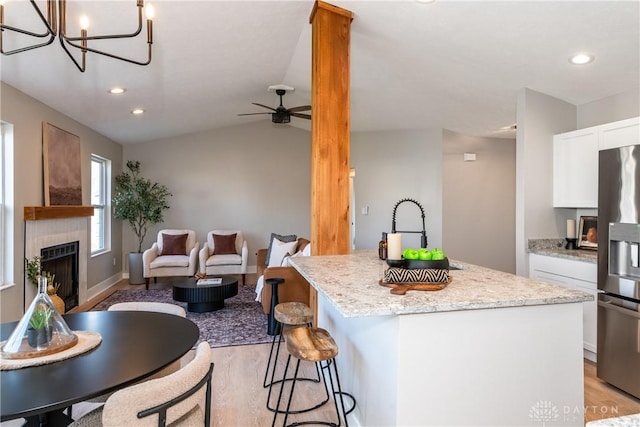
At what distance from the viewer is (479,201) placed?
20.0 feet

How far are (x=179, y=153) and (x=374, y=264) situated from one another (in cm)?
565

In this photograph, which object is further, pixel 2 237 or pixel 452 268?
pixel 2 237

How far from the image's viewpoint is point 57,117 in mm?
4309

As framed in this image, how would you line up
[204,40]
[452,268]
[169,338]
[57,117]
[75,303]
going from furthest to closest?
[75,303] < [57,117] < [204,40] < [452,268] < [169,338]

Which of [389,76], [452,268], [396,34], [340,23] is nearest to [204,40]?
[340,23]

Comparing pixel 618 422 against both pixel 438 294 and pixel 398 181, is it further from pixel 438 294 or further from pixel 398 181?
pixel 398 181

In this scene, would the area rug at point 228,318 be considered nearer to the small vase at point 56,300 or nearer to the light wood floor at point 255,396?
the light wood floor at point 255,396

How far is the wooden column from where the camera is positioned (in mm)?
3000

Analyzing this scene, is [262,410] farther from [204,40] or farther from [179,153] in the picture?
[179,153]

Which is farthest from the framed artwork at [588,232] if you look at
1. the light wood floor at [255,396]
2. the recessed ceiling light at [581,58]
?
the recessed ceiling light at [581,58]

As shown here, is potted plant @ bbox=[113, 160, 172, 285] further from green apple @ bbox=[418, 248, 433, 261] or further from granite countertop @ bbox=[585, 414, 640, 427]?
granite countertop @ bbox=[585, 414, 640, 427]

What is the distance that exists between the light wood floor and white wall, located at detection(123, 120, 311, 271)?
419 centimetres

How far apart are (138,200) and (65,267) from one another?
2.07 metres

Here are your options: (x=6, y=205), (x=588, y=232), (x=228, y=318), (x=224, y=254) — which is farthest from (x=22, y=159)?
(x=588, y=232)
